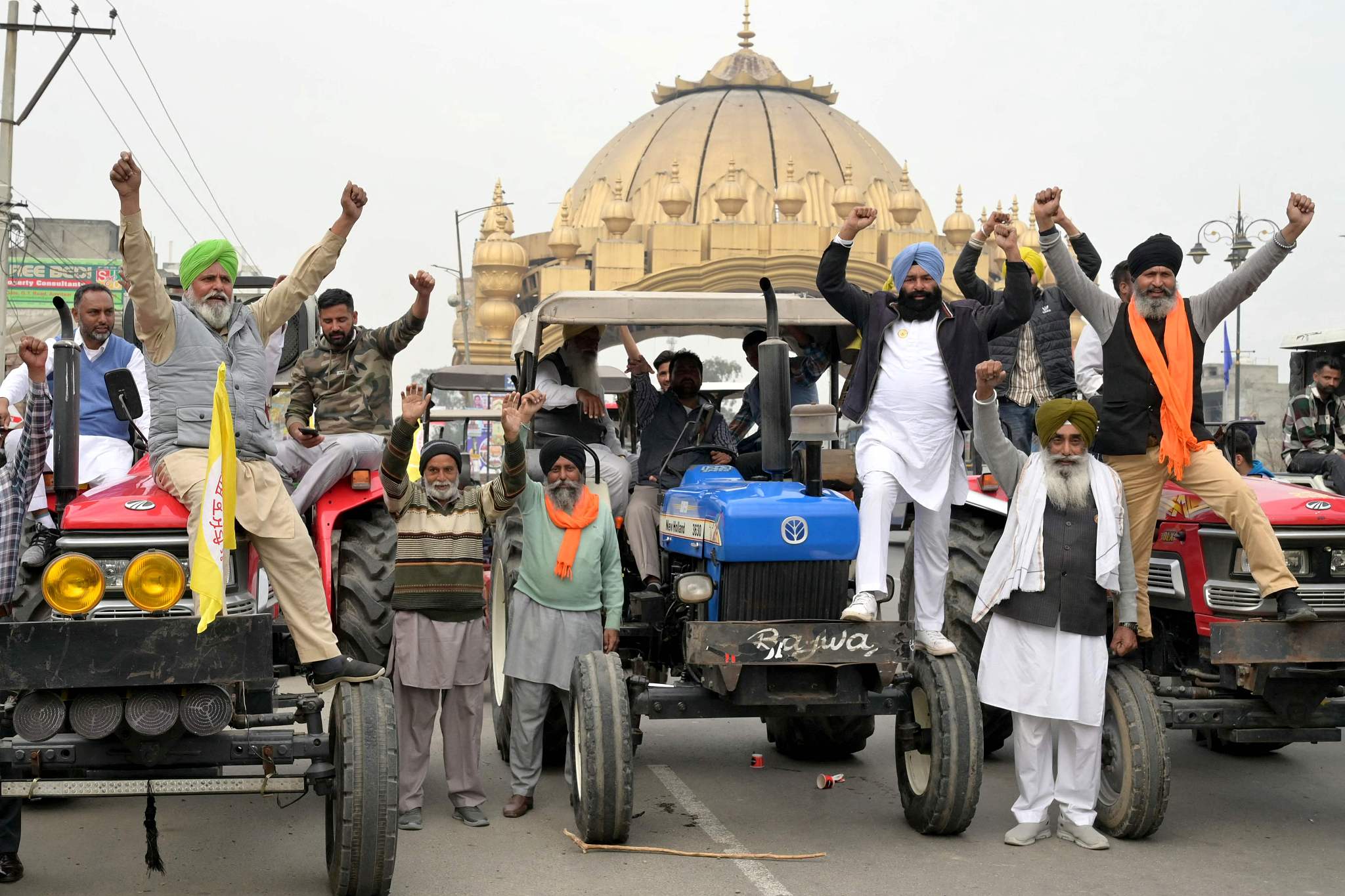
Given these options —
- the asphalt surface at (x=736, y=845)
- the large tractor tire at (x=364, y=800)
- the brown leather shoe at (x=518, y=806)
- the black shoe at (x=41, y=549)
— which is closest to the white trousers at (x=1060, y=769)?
the asphalt surface at (x=736, y=845)

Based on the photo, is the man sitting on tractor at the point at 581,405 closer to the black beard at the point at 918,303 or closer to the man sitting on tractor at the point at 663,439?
the man sitting on tractor at the point at 663,439

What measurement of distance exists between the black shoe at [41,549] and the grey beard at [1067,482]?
4.18 m

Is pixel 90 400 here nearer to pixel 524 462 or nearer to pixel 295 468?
pixel 295 468

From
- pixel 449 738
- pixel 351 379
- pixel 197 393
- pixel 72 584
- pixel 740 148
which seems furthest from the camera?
pixel 740 148

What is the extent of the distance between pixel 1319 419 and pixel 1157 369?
320cm

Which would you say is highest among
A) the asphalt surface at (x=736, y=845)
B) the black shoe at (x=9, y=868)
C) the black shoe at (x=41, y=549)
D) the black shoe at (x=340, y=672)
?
the black shoe at (x=41, y=549)

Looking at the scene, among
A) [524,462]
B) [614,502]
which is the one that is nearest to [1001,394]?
[614,502]

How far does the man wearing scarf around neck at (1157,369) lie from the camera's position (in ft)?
23.4

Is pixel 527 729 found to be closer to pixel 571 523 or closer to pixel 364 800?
pixel 571 523

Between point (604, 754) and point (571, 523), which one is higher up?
point (571, 523)

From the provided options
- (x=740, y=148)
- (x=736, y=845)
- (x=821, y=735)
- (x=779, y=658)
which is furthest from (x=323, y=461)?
(x=740, y=148)

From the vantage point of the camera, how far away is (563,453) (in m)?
7.55

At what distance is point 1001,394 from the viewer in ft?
29.9

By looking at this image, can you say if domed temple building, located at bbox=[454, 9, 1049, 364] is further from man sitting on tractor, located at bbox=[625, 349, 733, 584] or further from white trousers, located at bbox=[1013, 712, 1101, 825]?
white trousers, located at bbox=[1013, 712, 1101, 825]
